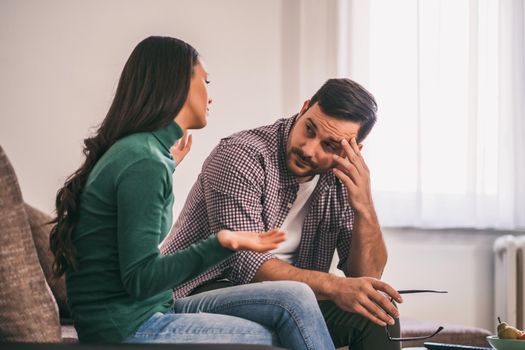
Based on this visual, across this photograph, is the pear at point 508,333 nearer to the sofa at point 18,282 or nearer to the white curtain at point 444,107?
the sofa at point 18,282

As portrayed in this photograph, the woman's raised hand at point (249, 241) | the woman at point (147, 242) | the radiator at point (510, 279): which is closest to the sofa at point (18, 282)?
the woman at point (147, 242)

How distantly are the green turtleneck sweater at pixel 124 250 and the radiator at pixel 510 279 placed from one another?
252cm

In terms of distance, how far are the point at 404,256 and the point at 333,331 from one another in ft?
5.88

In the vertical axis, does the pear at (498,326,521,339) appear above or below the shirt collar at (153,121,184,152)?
below

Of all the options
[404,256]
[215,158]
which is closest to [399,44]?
[404,256]

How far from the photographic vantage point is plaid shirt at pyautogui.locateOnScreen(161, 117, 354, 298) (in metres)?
2.02

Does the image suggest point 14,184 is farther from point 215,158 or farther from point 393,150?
point 393,150

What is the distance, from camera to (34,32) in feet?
10.7

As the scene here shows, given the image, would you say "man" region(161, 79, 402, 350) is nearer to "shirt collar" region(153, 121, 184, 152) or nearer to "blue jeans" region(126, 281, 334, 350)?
"blue jeans" region(126, 281, 334, 350)

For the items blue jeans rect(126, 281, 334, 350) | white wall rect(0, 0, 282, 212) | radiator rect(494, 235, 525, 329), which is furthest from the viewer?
radiator rect(494, 235, 525, 329)

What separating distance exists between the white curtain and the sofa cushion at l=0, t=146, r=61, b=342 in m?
2.52

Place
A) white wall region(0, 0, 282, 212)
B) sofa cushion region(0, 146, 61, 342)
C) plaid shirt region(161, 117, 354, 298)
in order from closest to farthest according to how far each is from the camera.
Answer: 1. sofa cushion region(0, 146, 61, 342)
2. plaid shirt region(161, 117, 354, 298)
3. white wall region(0, 0, 282, 212)

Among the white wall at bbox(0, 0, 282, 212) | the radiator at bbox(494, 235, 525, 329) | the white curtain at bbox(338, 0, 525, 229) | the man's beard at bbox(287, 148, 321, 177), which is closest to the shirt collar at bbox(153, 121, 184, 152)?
the man's beard at bbox(287, 148, 321, 177)

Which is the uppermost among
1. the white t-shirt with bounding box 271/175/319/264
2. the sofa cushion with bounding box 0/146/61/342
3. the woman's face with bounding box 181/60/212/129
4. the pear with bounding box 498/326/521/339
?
the woman's face with bounding box 181/60/212/129
